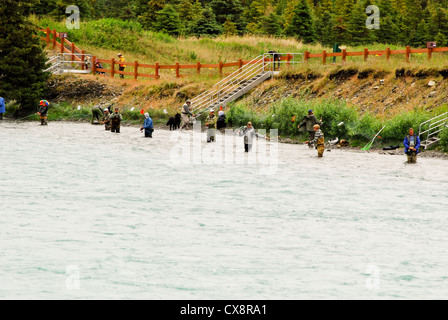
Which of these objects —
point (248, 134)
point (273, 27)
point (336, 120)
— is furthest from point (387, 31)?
point (248, 134)

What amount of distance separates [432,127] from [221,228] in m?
15.8

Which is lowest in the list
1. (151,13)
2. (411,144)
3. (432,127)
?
(411,144)

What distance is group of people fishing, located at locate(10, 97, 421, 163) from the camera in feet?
81.7

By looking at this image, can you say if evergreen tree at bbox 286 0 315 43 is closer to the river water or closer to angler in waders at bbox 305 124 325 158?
angler in waders at bbox 305 124 325 158

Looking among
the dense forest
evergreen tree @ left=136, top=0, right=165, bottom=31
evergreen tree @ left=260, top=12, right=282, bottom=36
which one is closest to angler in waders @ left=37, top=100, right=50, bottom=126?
the dense forest

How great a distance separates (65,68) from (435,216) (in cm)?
3765

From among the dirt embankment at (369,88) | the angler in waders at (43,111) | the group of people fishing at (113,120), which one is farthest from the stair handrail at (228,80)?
the angler in waders at (43,111)

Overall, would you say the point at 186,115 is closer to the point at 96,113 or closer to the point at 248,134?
the point at 96,113

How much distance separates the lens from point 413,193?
64.6ft

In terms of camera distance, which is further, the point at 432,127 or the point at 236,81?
the point at 236,81

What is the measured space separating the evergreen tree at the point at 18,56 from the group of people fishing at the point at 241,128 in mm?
2592

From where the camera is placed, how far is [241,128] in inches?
1403

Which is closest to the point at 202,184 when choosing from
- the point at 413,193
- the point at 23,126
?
the point at 413,193
